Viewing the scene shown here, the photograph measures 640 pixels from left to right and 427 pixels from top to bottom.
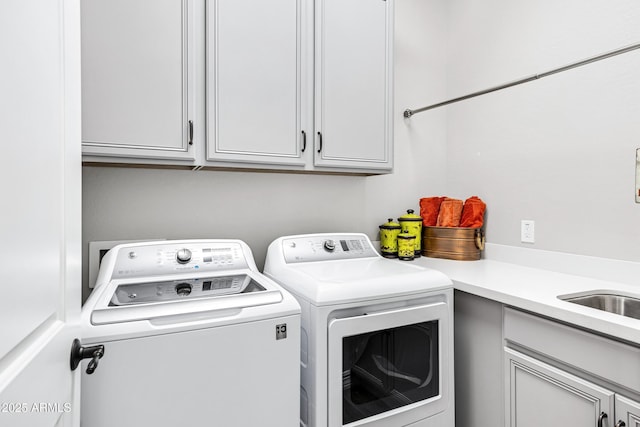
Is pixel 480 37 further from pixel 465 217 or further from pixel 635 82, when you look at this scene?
pixel 465 217

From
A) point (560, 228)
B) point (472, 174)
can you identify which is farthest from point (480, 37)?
point (560, 228)

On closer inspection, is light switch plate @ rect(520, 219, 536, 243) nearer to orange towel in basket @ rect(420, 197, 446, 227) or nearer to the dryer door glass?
orange towel in basket @ rect(420, 197, 446, 227)

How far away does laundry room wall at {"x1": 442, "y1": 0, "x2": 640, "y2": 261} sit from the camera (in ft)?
5.24

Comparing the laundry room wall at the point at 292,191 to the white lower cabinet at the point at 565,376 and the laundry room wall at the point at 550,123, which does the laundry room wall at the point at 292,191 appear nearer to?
the laundry room wall at the point at 550,123

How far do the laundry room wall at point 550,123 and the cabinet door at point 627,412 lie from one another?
27.9 inches

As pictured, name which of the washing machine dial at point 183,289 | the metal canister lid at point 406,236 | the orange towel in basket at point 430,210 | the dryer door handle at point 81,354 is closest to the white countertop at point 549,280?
the metal canister lid at point 406,236

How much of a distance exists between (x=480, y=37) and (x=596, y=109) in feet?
3.00

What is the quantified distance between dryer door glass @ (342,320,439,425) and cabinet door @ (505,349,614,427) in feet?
0.99

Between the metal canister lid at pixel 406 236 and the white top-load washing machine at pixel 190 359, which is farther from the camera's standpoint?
the metal canister lid at pixel 406 236

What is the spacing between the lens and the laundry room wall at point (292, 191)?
5.58ft

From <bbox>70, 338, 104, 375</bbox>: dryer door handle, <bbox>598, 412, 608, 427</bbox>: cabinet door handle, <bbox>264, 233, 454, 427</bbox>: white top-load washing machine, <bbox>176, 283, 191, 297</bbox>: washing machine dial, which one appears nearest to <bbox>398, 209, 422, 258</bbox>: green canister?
<bbox>264, 233, 454, 427</bbox>: white top-load washing machine

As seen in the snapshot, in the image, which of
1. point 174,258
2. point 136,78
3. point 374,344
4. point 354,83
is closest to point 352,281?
point 374,344

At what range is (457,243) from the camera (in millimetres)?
2129

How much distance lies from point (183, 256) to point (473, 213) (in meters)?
1.63
